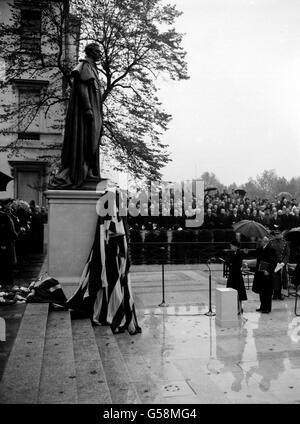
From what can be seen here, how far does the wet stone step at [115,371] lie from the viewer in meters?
4.53

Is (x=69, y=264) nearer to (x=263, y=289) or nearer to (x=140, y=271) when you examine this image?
(x=263, y=289)

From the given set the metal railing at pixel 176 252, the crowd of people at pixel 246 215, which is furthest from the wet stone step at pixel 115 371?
the crowd of people at pixel 246 215

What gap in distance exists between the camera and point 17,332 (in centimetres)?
562

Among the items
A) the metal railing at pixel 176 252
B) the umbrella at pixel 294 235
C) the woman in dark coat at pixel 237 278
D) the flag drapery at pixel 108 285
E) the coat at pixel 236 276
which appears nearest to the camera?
the flag drapery at pixel 108 285

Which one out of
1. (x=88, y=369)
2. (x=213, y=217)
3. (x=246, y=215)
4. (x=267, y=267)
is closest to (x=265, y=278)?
(x=267, y=267)

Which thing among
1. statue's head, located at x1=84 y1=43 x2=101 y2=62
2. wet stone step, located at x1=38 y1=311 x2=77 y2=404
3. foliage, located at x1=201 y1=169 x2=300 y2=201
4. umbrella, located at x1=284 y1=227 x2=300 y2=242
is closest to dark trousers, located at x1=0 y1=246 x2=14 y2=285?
wet stone step, located at x1=38 y1=311 x2=77 y2=404

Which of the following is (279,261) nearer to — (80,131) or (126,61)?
(80,131)

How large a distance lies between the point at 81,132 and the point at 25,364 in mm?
5024

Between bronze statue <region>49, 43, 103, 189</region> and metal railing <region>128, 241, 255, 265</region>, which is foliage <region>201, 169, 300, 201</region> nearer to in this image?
metal railing <region>128, 241, 255, 265</region>

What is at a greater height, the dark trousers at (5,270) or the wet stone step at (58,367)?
the dark trousers at (5,270)

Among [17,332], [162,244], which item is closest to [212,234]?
[162,244]

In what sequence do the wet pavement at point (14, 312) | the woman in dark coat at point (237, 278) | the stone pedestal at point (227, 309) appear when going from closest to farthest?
the wet pavement at point (14, 312), the stone pedestal at point (227, 309), the woman in dark coat at point (237, 278)

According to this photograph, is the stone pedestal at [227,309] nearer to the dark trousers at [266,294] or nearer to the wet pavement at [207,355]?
the wet pavement at [207,355]
